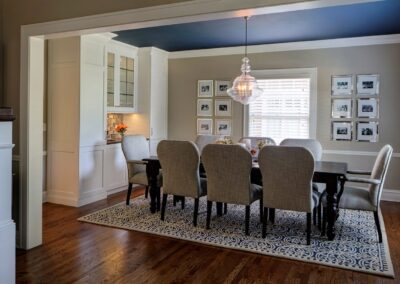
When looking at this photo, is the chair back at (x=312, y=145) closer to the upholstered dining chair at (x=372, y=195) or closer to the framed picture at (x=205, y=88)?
the upholstered dining chair at (x=372, y=195)

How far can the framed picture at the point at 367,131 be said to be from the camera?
18.7 ft

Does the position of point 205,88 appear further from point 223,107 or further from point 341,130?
point 341,130

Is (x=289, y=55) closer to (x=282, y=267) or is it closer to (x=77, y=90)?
(x=77, y=90)

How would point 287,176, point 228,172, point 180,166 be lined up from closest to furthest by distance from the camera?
point 287,176 < point 228,172 < point 180,166

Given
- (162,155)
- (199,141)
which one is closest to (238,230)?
(162,155)

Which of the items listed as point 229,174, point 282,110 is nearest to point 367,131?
point 282,110

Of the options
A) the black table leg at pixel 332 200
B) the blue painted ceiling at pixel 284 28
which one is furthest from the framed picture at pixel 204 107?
the black table leg at pixel 332 200

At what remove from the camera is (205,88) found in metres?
6.85

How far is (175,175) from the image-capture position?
14.0ft

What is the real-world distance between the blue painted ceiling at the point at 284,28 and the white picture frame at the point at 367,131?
1.36 m

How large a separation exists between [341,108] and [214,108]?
221 cm

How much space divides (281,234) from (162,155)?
1.59 m

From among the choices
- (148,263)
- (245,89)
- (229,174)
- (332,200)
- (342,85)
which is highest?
(342,85)

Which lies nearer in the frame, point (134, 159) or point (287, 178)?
point (287, 178)
